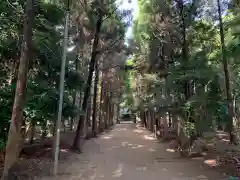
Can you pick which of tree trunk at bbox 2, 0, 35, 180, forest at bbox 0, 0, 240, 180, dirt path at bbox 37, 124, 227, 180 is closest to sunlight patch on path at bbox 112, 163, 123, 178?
dirt path at bbox 37, 124, 227, 180

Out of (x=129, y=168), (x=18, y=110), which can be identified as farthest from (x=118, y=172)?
(x=18, y=110)

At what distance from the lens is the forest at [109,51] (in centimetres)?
845

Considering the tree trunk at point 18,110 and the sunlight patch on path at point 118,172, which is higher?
the tree trunk at point 18,110

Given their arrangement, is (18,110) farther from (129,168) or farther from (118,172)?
(129,168)

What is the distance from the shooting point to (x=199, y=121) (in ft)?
36.2

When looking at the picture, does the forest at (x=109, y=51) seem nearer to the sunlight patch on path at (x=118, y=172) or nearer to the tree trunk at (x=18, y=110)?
the tree trunk at (x=18, y=110)

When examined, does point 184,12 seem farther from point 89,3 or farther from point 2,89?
point 2,89

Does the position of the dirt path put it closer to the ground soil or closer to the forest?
the ground soil

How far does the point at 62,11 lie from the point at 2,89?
413 cm

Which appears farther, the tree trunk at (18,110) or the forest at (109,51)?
the forest at (109,51)

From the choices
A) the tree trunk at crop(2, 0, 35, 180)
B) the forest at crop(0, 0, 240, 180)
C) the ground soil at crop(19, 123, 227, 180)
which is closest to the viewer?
the tree trunk at crop(2, 0, 35, 180)

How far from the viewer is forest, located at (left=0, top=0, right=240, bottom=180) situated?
27.7ft

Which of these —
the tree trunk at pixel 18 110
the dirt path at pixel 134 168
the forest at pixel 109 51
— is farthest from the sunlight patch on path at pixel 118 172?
the tree trunk at pixel 18 110

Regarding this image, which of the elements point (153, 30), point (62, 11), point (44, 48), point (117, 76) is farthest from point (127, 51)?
point (117, 76)
